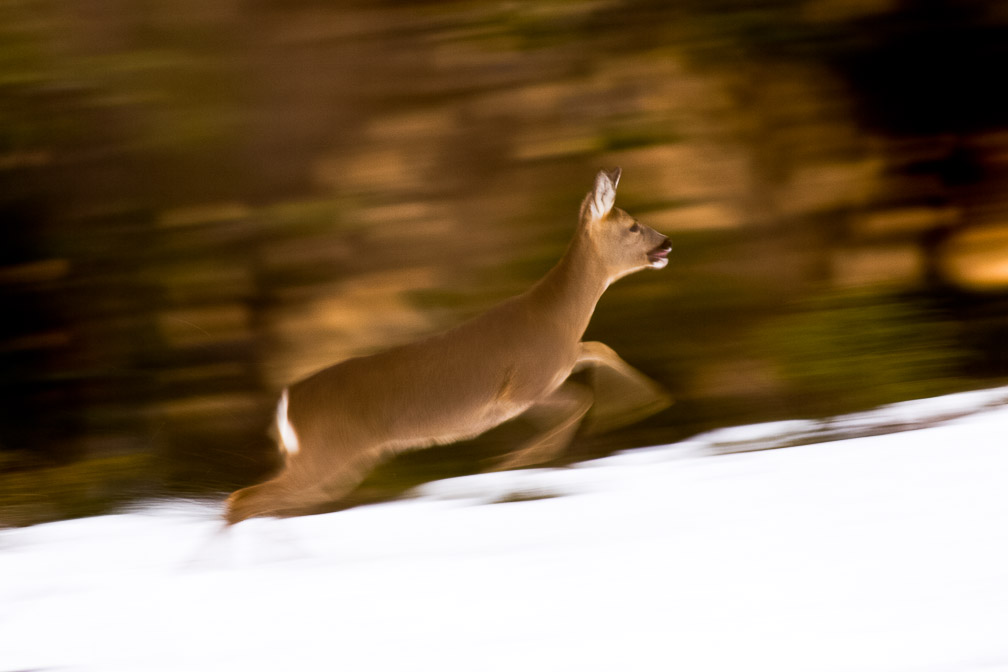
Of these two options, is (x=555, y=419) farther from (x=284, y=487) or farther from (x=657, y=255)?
(x=284, y=487)

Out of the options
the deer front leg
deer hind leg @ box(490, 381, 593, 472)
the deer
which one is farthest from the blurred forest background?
the deer

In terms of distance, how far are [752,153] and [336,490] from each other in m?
1.49

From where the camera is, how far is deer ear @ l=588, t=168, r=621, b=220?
1.35 meters

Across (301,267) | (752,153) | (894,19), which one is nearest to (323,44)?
(301,267)

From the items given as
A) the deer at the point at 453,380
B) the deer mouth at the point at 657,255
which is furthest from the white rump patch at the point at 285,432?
the deer mouth at the point at 657,255

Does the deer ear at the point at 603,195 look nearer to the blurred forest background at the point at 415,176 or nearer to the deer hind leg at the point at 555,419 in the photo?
the deer hind leg at the point at 555,419

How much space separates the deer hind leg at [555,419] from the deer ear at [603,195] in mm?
337

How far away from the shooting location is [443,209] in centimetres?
229

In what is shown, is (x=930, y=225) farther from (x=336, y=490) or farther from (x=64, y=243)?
(x=64, y=243)

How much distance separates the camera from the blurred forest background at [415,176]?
7.48ft

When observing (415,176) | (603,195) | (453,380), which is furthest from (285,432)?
(415,176)

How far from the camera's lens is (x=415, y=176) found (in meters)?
2.30

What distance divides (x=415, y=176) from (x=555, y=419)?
39.7 inches

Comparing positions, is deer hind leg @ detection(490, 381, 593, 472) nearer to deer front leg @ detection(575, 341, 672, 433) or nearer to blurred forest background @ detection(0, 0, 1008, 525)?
deer front leg @ detection(575, 341, 672, 433)
